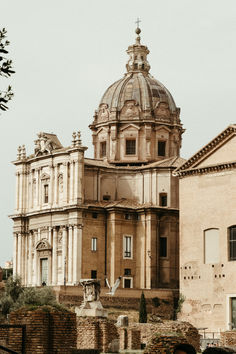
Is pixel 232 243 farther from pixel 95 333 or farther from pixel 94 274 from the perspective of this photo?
pixel 95 333

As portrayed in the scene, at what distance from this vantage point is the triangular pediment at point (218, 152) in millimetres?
59906

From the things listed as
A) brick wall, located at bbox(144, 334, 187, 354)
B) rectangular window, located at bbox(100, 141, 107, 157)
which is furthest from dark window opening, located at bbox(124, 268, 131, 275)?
brick wall, located at bbox(144, 334, 187, 354)

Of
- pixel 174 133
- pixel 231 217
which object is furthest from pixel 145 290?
pixel 174 133

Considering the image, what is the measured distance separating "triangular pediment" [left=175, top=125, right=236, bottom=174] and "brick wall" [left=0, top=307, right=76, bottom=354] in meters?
40.1

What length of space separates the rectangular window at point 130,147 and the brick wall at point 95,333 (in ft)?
146

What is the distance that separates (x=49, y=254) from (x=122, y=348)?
119 feet

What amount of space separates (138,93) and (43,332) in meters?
60.4

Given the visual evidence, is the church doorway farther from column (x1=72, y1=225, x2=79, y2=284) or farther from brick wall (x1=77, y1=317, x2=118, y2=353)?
brick wall (x1=77, y1=317, x2=118, y2=353)

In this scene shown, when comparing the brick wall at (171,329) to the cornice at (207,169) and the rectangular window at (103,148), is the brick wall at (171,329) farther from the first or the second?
the rectangular window at (103,148)

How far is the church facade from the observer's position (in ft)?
232

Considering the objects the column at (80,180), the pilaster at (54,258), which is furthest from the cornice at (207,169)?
the pilaster at (54,258)

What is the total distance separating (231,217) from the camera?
59156mm

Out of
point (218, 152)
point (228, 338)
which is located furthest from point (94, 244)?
point (228, 338)

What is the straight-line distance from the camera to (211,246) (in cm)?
6019
